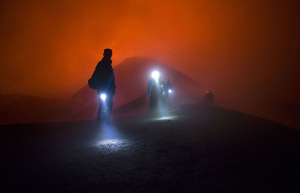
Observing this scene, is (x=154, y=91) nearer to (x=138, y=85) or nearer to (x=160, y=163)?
(x=160, y=163)

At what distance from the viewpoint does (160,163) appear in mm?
3398

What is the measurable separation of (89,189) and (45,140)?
3550mm

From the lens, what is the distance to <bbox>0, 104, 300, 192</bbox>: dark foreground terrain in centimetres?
262

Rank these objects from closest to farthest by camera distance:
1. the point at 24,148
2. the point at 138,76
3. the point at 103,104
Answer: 1. the point at 24,148
2. the point at 103,104
3. the point at 138,76

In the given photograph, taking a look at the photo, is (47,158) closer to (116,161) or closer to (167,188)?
(116,161)

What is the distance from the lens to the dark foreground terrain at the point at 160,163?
262 centimetres

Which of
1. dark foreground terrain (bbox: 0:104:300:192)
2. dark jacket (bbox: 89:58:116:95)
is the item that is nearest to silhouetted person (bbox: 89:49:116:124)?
dark jacket (bbox: 89:58:116:95)

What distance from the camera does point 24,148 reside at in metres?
4.69

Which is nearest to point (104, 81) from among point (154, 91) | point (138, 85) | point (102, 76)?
point (102, 76)

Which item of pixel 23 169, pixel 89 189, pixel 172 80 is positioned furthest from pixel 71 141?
pixel 172 80

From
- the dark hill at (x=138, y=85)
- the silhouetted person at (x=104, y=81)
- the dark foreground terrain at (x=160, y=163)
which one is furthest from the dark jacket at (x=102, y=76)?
the dark hill at (x=138, y=85)

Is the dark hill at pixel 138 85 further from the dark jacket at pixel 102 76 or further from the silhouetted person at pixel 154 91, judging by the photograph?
the dark jacket at pixel 102 76

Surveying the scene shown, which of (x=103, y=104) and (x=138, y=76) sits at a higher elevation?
(x=138, y=76)

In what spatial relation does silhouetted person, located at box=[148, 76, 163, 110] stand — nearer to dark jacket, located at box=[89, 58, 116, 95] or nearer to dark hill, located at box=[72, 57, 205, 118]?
dark jacket, located at box=[89, 58, 116, 95]
